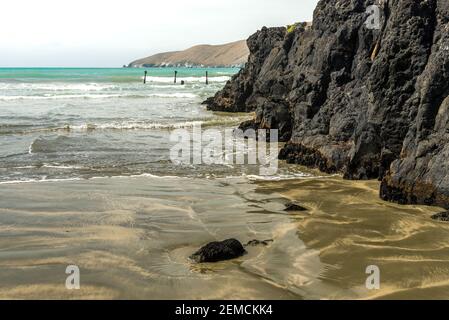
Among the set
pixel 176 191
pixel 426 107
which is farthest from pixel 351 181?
pixel 176 191

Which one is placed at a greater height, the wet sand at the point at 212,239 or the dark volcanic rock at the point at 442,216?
the dark volcanic rock at the point at 442,216

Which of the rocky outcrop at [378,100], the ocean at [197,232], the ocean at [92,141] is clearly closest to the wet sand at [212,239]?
the ocean at [197,232]

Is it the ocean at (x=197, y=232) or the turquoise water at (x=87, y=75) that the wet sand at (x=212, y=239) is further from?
the turquoise water at (x=87, y=75)

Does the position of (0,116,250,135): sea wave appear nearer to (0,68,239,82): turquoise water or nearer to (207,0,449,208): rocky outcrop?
(207,0,449,208): rocky outcrop

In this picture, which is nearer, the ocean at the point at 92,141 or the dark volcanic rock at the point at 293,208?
the dark volcanic rock at the point at 293,208

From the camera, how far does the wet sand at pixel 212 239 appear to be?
19.1 ft

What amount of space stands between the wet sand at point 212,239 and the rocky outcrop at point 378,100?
802mm

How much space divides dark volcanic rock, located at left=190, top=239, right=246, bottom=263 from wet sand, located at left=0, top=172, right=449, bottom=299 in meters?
0.13

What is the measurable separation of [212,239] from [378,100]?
249 inches

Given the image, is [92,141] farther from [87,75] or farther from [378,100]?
[87,75]

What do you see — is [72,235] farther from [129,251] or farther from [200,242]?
[200,242]

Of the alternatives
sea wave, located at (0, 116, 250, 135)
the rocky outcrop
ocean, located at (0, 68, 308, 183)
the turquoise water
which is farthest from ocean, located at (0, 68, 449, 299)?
the turquoise water

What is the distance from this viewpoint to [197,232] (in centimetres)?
798

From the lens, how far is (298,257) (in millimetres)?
6863
